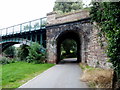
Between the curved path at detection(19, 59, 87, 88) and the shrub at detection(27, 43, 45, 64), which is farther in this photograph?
the shrub at detection(27, 43, 45, 64)

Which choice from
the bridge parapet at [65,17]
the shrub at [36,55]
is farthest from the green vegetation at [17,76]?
the bridge parapet at [65,17]

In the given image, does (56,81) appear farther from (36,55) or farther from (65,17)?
(65,17)

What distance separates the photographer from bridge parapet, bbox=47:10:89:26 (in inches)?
518

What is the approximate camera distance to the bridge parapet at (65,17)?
1315cm

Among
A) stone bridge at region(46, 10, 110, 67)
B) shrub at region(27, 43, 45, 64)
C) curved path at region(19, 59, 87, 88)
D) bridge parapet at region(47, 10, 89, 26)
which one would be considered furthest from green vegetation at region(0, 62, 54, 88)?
bridge parapet at region(47, 10, 89, 26)

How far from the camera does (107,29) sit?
174 inches

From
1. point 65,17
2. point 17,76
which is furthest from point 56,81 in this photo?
point 65,17

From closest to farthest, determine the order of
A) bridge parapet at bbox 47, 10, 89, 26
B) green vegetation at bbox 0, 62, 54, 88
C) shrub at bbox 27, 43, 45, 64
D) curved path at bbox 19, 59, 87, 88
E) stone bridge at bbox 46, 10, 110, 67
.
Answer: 1. curved path at bbox 19, 59, 87, 88
2. green vegetation at bbox 0, 62, 54, 88
3. stone bridge at bbox 46, 10, 110, 67
4. bridge parapet at bbox 47, 10, 89, 26
5. shrub at bbox 27, 43, 45, 64

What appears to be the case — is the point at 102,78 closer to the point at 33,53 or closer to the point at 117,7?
the point at 117,7

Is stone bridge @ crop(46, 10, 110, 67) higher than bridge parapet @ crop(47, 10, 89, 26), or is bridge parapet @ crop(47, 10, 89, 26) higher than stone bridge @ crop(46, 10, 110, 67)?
bridge parapet @ crop(47, 10, 89, 26)

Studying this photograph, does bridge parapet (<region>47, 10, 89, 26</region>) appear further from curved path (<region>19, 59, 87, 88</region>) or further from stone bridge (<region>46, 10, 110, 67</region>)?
curved path (<region>19, 59, 87, 88</region>)

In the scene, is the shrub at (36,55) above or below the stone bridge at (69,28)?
below

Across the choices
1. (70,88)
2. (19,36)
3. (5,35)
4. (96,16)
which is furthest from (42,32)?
(70,88)

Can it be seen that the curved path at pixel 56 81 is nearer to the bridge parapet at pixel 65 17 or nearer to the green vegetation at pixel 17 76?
the green vegetation at pixel 17 76
